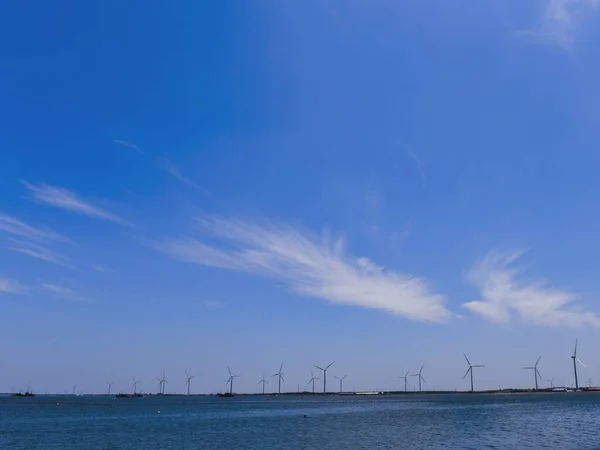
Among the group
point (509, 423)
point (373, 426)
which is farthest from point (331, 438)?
point (509, 423)

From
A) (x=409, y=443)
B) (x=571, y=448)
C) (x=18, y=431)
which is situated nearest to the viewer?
(x=571, y=448)

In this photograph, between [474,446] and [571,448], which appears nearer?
[571,448]

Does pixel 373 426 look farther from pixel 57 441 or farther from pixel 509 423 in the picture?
pixel 57 441

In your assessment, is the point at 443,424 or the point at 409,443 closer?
the point at 409,443

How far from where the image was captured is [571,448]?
58531mm

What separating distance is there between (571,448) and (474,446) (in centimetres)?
1057

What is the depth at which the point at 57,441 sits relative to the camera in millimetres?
76125

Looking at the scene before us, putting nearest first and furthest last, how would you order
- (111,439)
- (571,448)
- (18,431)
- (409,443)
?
(571,448)
(409,443)
(111,439)
(18,431)

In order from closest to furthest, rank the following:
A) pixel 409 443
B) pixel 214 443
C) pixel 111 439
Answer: pixel 409 443, pixel 214 443, pixel 111 439

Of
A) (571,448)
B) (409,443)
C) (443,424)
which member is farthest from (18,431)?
(571,448)

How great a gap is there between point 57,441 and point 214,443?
2422 centimetres

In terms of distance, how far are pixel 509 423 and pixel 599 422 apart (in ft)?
51.9

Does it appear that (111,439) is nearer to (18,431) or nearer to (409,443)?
(18,431)

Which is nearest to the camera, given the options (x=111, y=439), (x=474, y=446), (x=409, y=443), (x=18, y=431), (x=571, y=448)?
(x=571, y=448)
